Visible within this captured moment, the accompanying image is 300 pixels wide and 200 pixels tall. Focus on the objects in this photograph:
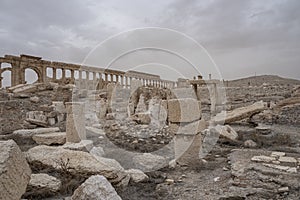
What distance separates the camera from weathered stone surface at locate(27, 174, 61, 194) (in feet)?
14.1

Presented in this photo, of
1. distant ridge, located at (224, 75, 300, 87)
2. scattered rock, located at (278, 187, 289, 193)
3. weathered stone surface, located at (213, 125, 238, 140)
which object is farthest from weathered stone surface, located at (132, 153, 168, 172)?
distant ridge, located at (224, 75, 300, 87)

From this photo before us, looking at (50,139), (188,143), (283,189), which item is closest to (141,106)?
(50,139)

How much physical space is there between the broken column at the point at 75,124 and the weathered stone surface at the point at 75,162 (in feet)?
7.19

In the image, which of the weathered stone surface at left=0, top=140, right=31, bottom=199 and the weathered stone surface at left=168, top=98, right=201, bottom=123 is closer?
the weathered stone surface at left=0, top=140, right=31, bottom=199

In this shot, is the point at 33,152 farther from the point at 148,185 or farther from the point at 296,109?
the point at 296,109

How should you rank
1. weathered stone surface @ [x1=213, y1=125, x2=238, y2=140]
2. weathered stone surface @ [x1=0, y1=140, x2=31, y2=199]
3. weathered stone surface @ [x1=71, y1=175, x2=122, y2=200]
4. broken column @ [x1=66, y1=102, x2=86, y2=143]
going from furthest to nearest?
weathered stone surface @ [x1=213, y1=125, x2=238, y2=140] → broken column @ [x1=66, y1=102, x2=86, y2=143] → weathered stone surface @ [x1=71, y1=175, x2=122, y2=200] → weathered stone surface @ [x1=0, y1=140, x2=31, y2=199]

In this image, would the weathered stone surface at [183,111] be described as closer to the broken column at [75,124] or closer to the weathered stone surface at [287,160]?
the weathered stone surface at [287,160]

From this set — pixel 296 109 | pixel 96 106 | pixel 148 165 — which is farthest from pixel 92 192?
pixel 296 109

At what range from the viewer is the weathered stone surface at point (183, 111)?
6656 mm

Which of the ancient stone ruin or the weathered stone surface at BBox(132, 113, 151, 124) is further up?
the weathered stone surface at BBox(132, 113, 151, 124)

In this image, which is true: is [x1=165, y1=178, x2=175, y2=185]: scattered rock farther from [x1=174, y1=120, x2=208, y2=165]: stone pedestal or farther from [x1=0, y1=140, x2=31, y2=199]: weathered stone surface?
[x1=0, y1=140, x2=31, y2=199]: weathered stone surface

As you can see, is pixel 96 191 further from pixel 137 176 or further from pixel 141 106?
pixel 141 106

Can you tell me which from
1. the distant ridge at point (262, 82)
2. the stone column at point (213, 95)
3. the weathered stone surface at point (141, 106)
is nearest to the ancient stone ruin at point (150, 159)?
the weathered stone surface at point (141, 106)

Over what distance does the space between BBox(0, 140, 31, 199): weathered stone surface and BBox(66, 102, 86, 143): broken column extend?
4.62 meters
